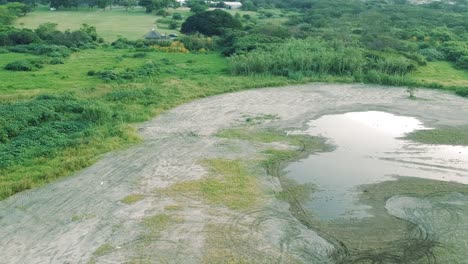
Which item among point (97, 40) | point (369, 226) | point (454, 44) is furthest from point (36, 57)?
point (454, 44)

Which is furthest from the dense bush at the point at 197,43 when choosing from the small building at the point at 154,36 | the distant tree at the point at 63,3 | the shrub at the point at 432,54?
the distant tree at the point at 63,3

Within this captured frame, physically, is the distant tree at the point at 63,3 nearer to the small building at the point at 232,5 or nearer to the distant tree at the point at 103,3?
the distant tree at the point at 103,3

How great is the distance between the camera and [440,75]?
4284 cm

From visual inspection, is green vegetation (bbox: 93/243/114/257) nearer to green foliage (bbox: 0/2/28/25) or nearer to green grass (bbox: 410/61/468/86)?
green grass (bbox: 410/61/468/86)

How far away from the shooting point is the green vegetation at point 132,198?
65.2 ft

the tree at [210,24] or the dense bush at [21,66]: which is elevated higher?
the tree at [210,24]

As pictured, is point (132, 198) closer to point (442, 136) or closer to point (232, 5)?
point (442, 136)

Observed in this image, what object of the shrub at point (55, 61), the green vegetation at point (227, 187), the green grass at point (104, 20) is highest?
the green grass at point (104, 20)

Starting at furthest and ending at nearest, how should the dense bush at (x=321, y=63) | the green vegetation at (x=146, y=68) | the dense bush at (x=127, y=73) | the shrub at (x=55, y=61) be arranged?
the shrub at (x=55, y=61) → the dense bush at (x=321, y=63) → the dense bush at (x=127, y=73) → the green vegetation at (x=146, y=68)

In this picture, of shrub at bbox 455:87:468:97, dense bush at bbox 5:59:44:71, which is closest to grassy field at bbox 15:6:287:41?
dense bush at bbox 5:59:44:71

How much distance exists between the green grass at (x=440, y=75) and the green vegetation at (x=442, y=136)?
35.9 ft

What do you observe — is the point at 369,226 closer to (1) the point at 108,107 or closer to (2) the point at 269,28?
(1) the point at 108,107

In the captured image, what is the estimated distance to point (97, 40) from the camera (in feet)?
186

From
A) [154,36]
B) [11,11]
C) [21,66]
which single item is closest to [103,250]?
[21,66]
